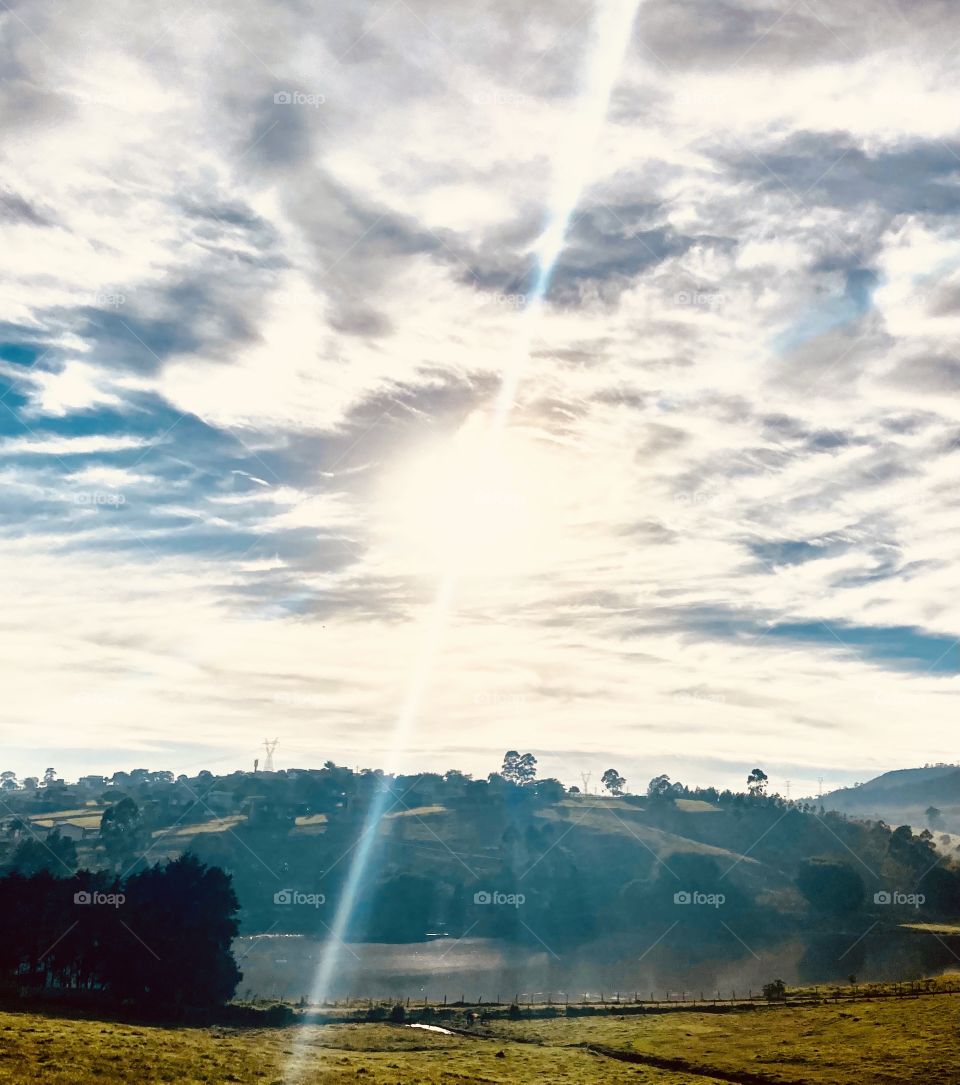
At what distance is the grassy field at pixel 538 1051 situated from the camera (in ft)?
189

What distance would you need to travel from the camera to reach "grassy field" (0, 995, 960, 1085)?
5772 cm

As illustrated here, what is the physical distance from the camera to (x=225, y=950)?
351 feet

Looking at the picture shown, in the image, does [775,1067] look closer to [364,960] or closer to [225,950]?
[225,950]

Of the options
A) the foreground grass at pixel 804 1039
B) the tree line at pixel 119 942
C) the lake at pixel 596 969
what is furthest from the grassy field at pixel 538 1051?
the lake at pixel 596 969

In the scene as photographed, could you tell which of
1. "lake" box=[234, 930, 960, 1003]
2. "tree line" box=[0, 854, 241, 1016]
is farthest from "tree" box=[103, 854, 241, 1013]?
"lake" box=[234, 930, 960, 1003]

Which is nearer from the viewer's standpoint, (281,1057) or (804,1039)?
(281,1057)

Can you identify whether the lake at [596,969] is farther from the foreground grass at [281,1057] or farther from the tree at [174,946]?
the foreground grass at [281,1057]

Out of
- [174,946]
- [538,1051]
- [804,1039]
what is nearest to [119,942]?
[174,946]

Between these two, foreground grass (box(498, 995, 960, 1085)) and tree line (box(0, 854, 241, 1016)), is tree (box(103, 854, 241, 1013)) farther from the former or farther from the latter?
foreground grass (box(498, 995, 960, 1085))

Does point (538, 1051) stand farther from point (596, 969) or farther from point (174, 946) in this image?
point (596, 969)

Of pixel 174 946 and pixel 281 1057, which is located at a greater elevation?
pixel 174 946

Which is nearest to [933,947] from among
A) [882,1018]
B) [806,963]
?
[806,963]

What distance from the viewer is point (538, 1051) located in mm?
81125

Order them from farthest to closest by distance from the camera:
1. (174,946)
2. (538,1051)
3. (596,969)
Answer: (596,969) → (174,946) → (538,1051)
